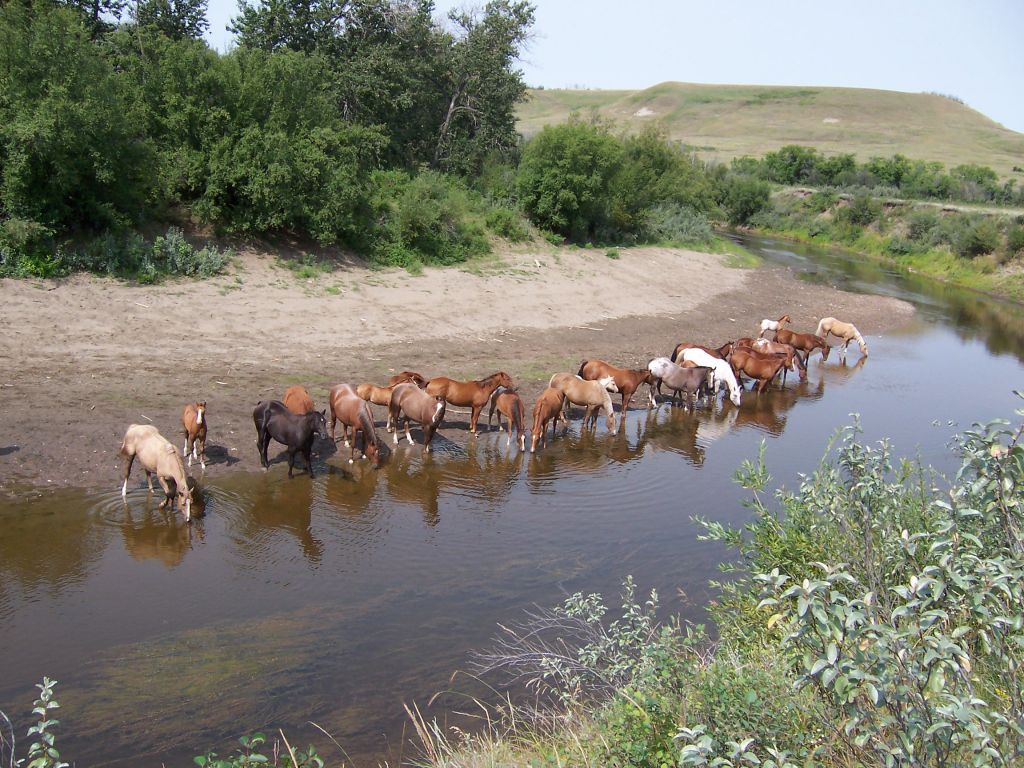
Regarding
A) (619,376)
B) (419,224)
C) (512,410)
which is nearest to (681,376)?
(619,376)

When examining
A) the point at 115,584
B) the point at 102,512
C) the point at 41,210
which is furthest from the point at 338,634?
the point at 41,210

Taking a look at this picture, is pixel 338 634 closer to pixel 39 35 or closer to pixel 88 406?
pixel 88 406

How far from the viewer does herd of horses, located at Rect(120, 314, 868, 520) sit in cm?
1082

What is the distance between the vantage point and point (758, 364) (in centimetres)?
1939

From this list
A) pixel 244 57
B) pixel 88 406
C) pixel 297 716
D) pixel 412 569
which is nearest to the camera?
pixel 297 716

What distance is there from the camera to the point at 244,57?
23.2m

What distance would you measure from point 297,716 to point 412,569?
2936mm

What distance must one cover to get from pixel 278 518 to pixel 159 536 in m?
1.56

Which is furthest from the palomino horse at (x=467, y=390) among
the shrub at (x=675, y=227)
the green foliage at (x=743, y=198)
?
the green foliage at (x=743, y=198)

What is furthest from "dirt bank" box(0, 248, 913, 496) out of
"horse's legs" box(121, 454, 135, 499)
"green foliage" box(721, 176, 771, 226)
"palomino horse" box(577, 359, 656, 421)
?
"green foliage" box(721, 176, 771, 226)

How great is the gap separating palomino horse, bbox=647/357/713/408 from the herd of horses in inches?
0.9

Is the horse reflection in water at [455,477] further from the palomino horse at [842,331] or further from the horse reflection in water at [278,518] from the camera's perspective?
the palomino horse at [842,331]

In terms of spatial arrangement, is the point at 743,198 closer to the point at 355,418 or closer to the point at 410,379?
the point at 410,379

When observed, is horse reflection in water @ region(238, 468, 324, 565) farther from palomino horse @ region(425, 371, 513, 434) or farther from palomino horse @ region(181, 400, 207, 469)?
palomino horse @ region(425, 371, 513, 434)
